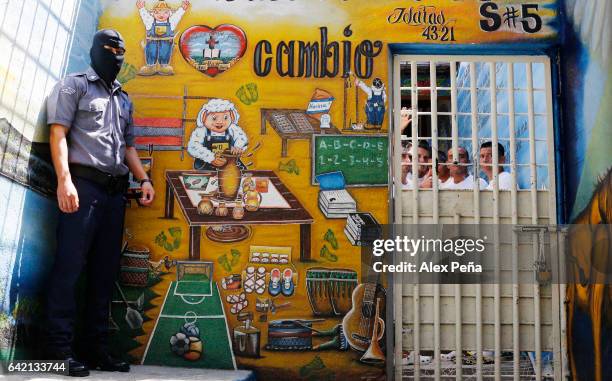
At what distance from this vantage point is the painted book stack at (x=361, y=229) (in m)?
4.59

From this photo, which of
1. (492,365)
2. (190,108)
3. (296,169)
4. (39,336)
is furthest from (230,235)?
(492,365)

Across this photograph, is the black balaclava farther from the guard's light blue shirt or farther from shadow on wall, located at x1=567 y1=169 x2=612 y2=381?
shadow on wall, located at x1=567 y1=169 x2=612 y2=381

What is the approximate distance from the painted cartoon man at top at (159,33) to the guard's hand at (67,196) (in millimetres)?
1403

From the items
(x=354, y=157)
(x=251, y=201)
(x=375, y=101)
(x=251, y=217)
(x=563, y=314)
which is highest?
(x=375, y=101)

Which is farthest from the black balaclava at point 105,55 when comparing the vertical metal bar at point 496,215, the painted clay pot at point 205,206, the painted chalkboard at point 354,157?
the vertical metal bar at point 496,215

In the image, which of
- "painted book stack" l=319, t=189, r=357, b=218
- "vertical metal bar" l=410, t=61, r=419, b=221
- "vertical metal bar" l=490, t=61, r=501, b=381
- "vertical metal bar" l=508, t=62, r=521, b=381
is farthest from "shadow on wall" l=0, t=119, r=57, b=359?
"vertical metal bar" l=508, t=62, r=521, b=381

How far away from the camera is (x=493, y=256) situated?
4.72 metres

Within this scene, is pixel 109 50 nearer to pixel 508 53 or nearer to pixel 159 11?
pixel 159 11

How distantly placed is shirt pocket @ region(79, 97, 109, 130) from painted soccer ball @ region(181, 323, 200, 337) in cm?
152

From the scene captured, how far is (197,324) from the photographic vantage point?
4.51 m

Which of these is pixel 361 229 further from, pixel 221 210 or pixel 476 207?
pixel 221 210

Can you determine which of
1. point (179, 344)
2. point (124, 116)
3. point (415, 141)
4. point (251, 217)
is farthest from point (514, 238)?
point (124, 116)

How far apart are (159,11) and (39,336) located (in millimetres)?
2494

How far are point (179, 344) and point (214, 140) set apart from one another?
4.87ft
